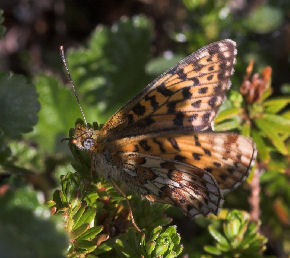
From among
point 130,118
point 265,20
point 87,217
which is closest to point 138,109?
point 130,118

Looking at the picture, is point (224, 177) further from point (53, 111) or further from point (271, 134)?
point (53, 111)

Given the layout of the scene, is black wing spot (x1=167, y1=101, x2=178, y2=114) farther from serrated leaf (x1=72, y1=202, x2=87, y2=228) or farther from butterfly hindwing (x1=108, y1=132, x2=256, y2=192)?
serrated leaf (x1=72, y1=202, x2=87, y2=228)

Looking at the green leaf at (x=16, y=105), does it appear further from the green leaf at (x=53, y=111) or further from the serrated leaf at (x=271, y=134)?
the green leaf at (x=53, y=111)

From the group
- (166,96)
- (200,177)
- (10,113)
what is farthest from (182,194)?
(10,113)

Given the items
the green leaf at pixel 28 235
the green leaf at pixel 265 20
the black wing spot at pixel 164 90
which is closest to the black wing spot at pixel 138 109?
the black wing spot at pixel 164 90

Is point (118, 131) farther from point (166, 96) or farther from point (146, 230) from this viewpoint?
point (146, 230)

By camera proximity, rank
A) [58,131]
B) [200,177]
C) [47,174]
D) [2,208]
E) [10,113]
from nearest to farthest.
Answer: [2,208] → [200,177] → [10,113] → [47,174] → [58,131]

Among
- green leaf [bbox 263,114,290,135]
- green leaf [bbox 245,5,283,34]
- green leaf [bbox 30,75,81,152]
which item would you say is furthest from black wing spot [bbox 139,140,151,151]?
green leaf [bbox 245,5,283,34]
